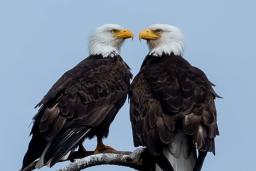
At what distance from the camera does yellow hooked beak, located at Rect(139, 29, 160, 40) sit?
15680 mm

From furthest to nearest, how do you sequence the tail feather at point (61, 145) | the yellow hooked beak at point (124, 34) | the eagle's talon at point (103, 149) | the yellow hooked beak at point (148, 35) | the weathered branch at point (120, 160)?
1. the yellow hooked beak at point (124, 34)
2. the yellow hooked beak at point (148, 35)
3. the eagle's talon at point (103, 149)
4. the tail feather at point (61, 145)
5. the weathered branch at point (120, 160)

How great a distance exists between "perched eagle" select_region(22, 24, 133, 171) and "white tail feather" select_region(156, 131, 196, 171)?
1.66 metres

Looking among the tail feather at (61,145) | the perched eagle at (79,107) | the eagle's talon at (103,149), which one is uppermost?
the perched eagle at (79,107)

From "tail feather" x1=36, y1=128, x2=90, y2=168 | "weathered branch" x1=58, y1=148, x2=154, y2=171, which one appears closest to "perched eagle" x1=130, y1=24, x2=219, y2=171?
"weathered branch" x1=58, y1=148, x2=154, y2=171

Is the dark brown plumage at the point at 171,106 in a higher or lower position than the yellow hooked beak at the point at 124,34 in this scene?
lower

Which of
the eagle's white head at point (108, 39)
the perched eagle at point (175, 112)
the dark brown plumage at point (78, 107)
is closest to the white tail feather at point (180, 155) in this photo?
the perched eagle at point (175, 112)

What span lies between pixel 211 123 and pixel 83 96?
7.77 ft

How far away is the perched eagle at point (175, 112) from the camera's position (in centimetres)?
1303

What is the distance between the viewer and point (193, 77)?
1423 centimetres

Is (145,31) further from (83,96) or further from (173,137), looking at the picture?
(173,137)

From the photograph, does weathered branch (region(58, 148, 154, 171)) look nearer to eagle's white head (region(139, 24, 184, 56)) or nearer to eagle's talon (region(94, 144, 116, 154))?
eagle's talon (region(94, 144, 116, 154))

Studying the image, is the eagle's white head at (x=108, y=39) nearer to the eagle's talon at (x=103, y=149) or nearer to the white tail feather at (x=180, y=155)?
the eagle's talon at (x=103, y=149)

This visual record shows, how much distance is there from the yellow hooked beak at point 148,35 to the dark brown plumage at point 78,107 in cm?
52

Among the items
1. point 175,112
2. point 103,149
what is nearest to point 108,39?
point 103,149
